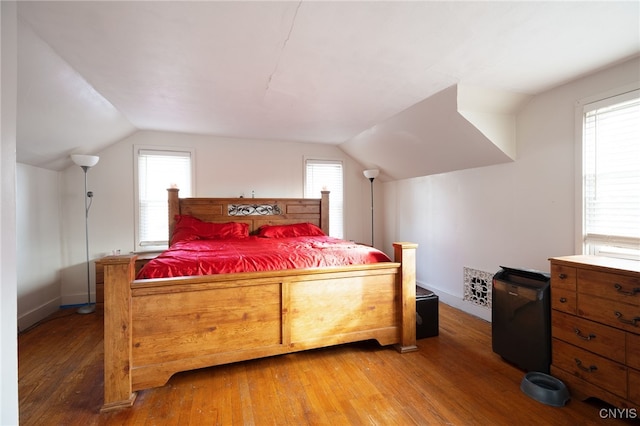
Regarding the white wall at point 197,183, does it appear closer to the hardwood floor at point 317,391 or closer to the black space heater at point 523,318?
the hardwood floor at point 317,391

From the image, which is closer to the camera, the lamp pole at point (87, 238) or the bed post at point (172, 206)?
the lamp pole at point (87, 238)

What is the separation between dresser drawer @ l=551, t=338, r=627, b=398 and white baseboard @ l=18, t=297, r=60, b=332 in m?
4.79

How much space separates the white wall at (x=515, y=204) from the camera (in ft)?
7.88

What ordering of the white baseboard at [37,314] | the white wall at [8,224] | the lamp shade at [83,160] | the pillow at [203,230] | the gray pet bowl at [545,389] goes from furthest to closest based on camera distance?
the pillow at [203,230]
the lamp shade at [83,160]
the white baseboard at [37,314]
the gray pet bowl at [545,389]
the white wall at [8,224]

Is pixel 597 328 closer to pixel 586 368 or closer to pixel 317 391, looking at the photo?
pixel 586 368

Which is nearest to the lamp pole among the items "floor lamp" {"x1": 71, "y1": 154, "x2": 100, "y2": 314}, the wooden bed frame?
"floor lamp" {"x1": 71, "y1": 154, "x2": 100, "y2": 314}

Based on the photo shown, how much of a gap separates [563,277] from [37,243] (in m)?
5.08

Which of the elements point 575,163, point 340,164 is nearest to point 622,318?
point 575,163

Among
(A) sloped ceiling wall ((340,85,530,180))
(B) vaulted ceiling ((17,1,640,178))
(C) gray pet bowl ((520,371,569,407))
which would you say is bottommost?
(C) gray pet bowl ((520,371,569,407))

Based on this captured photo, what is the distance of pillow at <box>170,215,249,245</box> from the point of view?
11.7ft

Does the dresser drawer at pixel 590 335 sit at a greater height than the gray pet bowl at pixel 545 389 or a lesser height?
greater

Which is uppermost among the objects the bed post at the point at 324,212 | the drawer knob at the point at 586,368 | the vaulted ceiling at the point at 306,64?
the vaulted ceiling at the point at 306,64

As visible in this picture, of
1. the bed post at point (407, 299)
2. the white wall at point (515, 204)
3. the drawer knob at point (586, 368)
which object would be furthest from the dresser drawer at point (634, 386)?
the bed post at point (407, 299)

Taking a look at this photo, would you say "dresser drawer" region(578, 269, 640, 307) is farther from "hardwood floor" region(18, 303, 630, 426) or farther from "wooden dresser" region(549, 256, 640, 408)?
"hardwood floor" region(18, 303, 630, 426)
